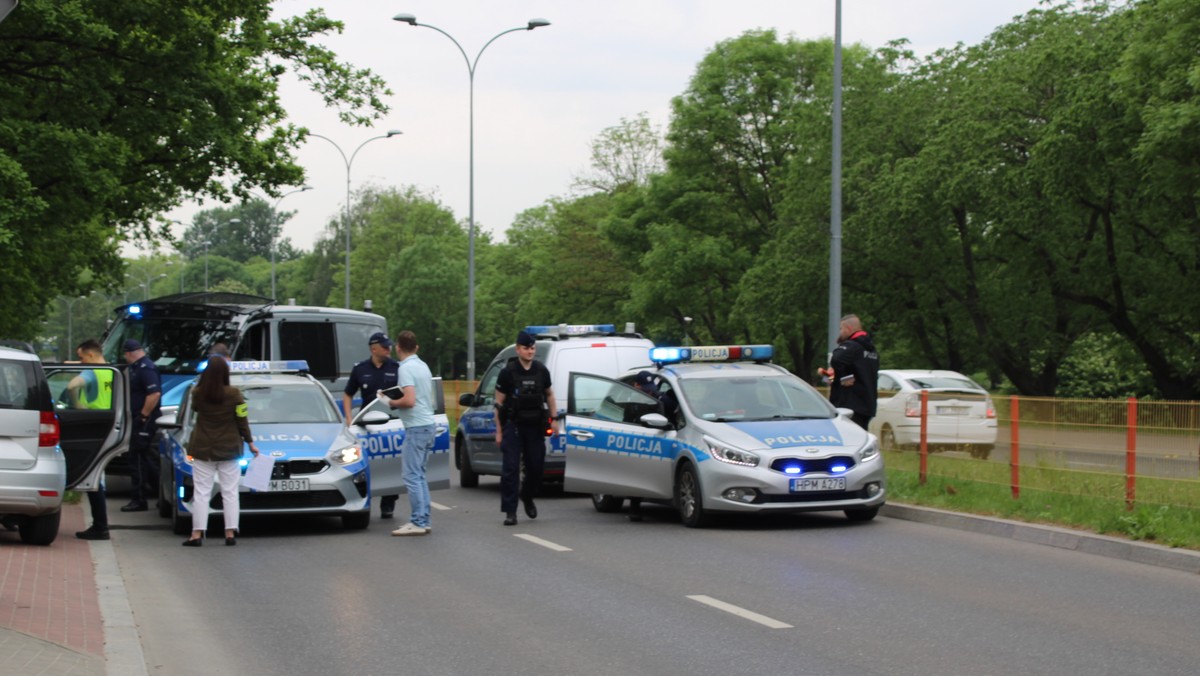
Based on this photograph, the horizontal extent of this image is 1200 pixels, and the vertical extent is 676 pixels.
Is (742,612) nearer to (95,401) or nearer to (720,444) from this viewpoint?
(720,444)

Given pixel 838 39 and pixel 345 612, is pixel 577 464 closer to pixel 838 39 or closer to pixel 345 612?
pixel 345 612

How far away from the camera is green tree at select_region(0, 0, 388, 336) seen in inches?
948

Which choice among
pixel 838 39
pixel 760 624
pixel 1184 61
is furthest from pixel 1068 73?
pixel 760 624

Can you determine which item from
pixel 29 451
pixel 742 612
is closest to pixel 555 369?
pixel 29 451

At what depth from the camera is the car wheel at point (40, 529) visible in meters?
12.6

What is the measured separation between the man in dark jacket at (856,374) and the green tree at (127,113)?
1198 cm

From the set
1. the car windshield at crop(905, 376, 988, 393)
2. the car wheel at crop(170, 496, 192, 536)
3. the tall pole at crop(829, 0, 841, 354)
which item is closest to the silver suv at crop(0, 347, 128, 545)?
the car wheel at crop(170, 496, 192, 536)

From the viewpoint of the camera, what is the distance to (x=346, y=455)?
46.7ft

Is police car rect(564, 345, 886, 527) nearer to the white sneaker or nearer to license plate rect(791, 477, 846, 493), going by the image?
license plate rect(791, 477, 846, 493)

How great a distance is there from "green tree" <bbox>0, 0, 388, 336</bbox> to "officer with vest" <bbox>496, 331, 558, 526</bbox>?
9.89 m

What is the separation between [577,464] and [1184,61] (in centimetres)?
2387

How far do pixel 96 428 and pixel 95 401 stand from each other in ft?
1.15

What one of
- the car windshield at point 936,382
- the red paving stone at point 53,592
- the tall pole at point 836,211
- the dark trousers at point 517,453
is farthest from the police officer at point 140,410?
the car windshield at point 936,382

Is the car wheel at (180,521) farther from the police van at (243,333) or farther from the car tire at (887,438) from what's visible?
the car tire at (887,438)
